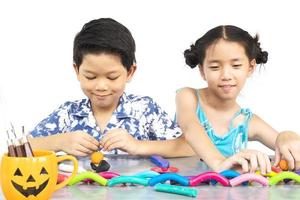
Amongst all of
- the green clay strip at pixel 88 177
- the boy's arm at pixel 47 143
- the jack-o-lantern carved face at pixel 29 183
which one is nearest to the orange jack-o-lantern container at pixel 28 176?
the jack-o-lantern carved face at pixel 29 183

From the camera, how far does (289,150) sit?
142cm

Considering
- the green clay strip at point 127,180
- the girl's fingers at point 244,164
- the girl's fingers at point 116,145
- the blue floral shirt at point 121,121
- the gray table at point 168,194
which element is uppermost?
the blue floral shirt at point 121,121

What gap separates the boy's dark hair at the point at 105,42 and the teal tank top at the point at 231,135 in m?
0.24

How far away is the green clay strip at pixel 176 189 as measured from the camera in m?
1.16

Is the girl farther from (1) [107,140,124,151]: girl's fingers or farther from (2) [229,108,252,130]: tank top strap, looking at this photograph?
(1) [107,140,124,151]: girl's fingers

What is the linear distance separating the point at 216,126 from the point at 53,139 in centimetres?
47

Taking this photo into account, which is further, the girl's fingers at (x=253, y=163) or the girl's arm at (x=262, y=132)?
the girl's arm at (x=262, y=132)

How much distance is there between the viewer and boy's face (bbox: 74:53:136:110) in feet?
5.53

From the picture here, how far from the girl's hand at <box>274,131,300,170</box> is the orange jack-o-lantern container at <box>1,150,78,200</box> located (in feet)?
1.86

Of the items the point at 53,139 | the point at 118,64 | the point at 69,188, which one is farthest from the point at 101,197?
the point at 118,64

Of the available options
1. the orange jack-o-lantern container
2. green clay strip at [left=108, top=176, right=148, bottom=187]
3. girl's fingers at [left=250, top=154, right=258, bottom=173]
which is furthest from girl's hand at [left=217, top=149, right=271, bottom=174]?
the orange jack-o-lantern container

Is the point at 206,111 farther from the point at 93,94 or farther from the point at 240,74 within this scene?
the point at 93,94

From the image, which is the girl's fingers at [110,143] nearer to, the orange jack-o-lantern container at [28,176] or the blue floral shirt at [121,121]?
the blue floral shirt at [121,121]

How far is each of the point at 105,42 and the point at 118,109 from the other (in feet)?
A: 0.80
